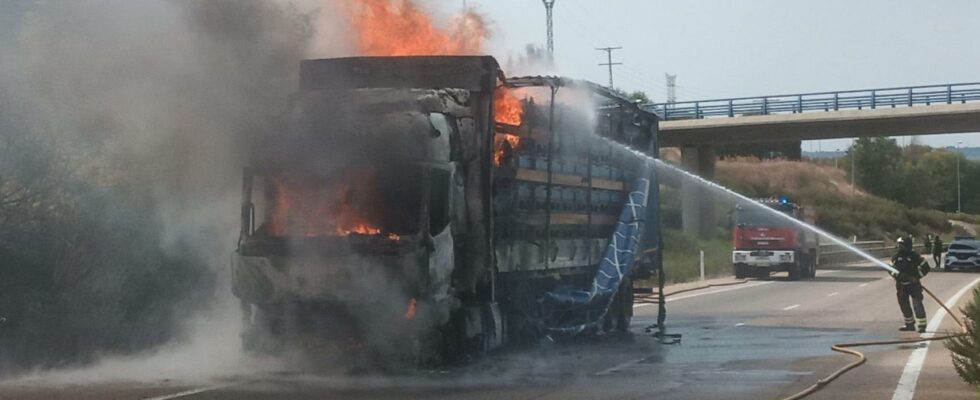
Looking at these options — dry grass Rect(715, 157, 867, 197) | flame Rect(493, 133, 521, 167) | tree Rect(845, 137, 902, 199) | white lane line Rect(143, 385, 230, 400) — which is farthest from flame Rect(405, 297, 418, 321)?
tree Rect(845, 137, 902, 199)

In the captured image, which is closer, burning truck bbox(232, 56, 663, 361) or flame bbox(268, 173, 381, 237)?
burning truck bbox(232, 56, 663, 361)

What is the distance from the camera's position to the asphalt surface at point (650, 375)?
12.4 meters

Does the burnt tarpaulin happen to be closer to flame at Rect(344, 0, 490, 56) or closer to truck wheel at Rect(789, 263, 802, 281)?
flame at Rect(344, 0, 490, 56)

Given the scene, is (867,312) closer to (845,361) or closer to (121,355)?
(845,361)

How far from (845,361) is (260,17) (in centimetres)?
884

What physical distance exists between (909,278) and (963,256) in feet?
111

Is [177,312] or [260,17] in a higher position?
[260,17]

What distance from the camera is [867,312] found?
2617 cm

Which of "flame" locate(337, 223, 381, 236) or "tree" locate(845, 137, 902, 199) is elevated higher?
"tree" locate(845, 137, 902, 199)

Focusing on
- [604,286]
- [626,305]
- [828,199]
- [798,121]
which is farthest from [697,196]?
[604,286]

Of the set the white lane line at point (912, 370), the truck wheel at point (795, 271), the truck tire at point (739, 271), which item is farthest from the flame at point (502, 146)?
the truck tire at point (739, 271)

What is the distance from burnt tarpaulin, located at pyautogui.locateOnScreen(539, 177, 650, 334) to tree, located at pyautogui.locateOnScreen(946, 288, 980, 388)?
5219 mm

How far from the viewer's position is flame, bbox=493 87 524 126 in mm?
15484

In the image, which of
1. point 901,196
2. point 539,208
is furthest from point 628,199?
point 901,196
